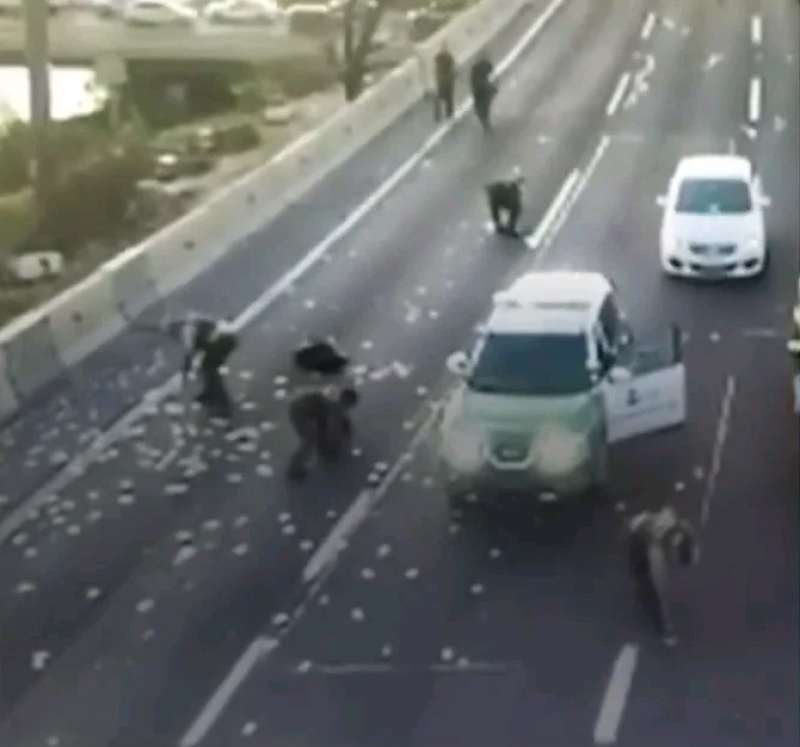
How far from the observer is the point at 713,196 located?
111ft

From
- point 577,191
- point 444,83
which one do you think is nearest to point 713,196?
point 577,191

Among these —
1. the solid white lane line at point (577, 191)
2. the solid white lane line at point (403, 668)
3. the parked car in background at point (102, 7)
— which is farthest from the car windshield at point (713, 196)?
the parked car in background at point (102, 7)

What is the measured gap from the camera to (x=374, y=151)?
46000mm

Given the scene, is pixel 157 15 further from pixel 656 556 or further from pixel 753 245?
pixel 656 556

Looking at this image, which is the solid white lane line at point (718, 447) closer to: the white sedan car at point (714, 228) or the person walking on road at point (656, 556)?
the person walking on road at point (656, 556)

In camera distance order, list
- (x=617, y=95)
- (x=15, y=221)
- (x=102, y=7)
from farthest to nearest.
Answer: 1. (x=102, y=7)
2. (x=617, y=95)
3. (x=15, y=221)

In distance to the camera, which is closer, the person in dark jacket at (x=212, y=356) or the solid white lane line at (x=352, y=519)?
the solid white lane line at (x=352, y=519)

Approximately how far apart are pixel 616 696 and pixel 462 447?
4.66 m

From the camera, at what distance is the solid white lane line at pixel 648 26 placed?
62.0 metres

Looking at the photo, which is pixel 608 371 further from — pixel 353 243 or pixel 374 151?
pixel 374 151

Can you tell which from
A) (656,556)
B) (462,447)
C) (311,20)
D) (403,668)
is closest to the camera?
(403,668)

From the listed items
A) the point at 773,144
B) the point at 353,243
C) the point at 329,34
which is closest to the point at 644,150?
the point at 773,144

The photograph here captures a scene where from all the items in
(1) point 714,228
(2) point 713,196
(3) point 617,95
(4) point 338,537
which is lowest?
(3) point 617,95

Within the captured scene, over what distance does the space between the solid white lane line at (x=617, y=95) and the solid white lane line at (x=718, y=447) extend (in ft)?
74.8
